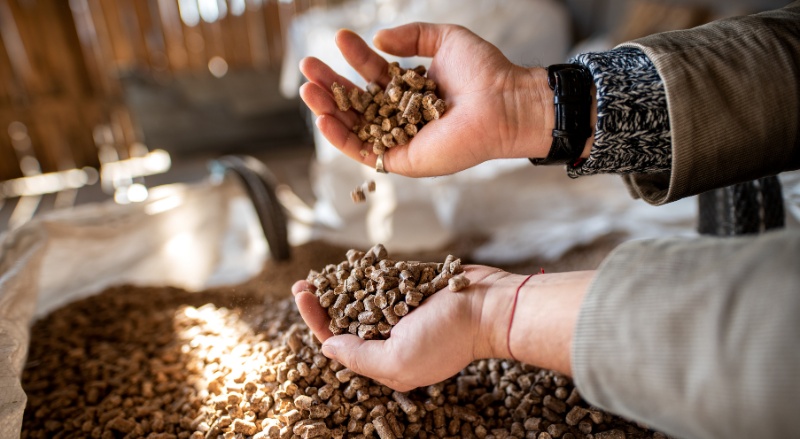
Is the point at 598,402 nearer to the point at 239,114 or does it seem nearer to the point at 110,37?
the point at 239,114

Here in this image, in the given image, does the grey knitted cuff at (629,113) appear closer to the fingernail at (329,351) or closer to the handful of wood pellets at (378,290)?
the handful of wood pellets at (378,290)

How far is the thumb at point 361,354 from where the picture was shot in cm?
86

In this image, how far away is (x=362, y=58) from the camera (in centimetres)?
121

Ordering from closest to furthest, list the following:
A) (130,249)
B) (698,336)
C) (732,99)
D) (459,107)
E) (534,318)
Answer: (698,336) < (534,318) < (732,99) < (459,107) < (130,249)

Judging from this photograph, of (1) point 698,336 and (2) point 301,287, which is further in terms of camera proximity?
(2) point 301,287

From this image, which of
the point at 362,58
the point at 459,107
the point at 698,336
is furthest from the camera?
the point at 362,58

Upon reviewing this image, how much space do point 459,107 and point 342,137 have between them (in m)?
0.26

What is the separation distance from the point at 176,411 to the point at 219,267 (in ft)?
2.89

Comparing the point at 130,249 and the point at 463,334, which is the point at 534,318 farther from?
the point at 130,249

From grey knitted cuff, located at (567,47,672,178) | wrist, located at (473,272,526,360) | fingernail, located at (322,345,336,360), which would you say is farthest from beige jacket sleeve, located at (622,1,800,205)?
fingernail, located at (322,345,336,360)

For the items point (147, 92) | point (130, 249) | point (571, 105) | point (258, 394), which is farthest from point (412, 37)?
point (147, 92)

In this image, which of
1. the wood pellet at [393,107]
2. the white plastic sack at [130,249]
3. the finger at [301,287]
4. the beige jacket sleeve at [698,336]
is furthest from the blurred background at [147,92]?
the beige jacket sleeve at [698,336]

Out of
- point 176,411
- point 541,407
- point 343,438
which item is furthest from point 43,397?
Result: point 541,407

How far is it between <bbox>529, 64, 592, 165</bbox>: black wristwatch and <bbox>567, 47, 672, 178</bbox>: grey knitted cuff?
0.02 m
